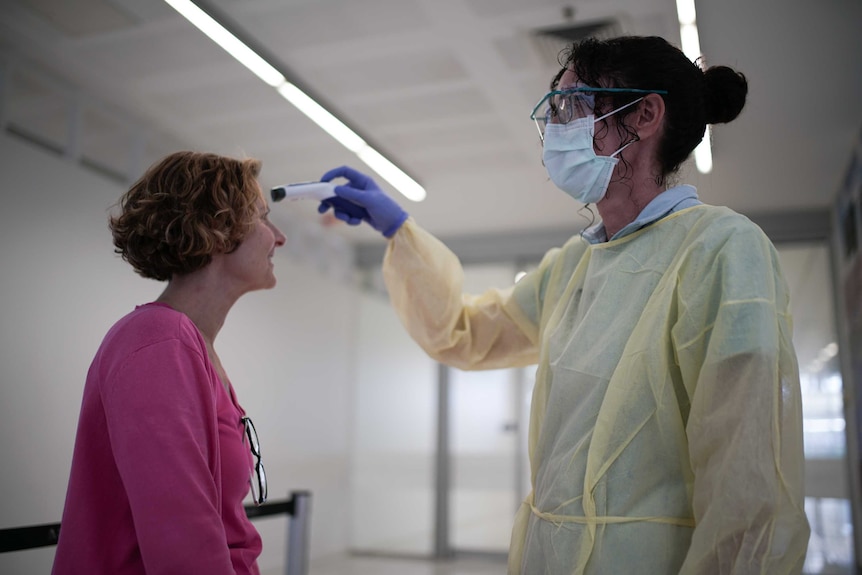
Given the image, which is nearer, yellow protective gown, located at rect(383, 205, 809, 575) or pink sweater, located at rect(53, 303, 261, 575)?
yellow protective gown, located at rect(383, 205, 809, 575)

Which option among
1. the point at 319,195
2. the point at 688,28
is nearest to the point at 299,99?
the point at 688,28

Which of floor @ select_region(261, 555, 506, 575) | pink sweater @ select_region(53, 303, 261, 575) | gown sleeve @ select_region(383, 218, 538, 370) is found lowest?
floor @ select_region(261, 555, 506, 575)

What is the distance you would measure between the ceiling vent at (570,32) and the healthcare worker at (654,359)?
2212 mm

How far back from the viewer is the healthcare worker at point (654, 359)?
1.08 m

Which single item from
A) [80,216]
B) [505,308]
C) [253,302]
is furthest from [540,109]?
[253,302]

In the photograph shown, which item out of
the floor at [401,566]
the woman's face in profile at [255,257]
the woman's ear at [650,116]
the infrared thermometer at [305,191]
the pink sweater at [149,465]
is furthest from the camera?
the floor at [401,566]

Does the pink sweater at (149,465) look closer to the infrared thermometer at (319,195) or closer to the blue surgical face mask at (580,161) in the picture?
the infrared thermometer at (319,195)

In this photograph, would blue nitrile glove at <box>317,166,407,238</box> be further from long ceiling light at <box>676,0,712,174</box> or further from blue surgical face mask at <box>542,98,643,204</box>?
long ceiling light at <box>676,0,712,174</box>

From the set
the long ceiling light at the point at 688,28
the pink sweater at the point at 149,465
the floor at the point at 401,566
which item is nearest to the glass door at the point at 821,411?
the floor at the point at 401,566

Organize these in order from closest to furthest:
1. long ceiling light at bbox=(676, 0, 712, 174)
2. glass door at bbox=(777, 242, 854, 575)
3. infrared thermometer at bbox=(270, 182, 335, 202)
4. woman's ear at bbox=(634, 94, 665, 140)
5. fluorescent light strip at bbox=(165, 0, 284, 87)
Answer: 1. woman's ear at bbox=(634, 94, 665, 140)
2. infrared thermometer at bbox=(270, 182, 335, 202)
3. long ceiling light at bbox=(676, 0, 712, 174)
4. fluorescent light strip at bbox=(165, 0, 284, 87)
5. glass door at bbox=(777, 242, 854, 575)

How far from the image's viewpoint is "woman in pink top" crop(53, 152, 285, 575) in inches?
47.4

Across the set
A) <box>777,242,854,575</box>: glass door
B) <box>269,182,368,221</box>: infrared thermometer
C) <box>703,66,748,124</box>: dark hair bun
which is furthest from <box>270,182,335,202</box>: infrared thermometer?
<box>777,242,854,575</box>: glass door

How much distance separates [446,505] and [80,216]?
445cm

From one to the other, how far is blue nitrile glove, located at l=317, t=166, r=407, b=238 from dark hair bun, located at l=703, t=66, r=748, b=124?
0.75 m
